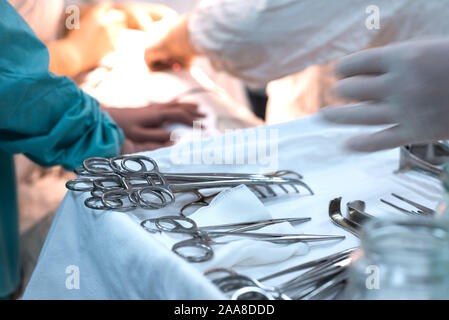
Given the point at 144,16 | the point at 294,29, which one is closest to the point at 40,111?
the point at 294,29

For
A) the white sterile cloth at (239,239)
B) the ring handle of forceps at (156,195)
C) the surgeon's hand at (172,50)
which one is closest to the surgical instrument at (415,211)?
the white sterile cloth at (239,239)

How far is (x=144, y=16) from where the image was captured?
4.69 feet

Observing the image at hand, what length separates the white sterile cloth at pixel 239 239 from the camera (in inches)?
14.1

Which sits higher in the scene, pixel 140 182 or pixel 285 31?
pixel 285 31

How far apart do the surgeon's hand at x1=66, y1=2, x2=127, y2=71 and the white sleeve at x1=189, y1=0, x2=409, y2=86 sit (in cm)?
39

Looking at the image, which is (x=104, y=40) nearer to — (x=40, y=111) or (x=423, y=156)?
(x=40, y=111)

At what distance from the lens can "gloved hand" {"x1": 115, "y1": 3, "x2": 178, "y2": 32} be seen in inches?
56.0

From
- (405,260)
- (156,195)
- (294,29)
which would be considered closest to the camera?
(405,260)

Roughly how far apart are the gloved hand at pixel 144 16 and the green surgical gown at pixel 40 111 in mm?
776

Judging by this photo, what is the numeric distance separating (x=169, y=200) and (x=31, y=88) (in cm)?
31
